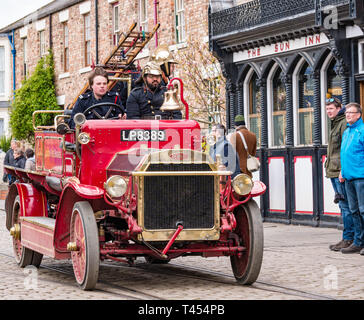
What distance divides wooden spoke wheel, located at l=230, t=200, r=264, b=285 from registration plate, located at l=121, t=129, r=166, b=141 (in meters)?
1.15

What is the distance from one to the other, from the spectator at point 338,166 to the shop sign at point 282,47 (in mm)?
3556

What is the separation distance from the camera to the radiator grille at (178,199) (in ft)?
27.7

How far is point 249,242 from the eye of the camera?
8.84 m

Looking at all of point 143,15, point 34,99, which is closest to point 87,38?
point 34,99

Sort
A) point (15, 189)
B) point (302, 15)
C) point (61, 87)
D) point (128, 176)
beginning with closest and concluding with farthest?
point (128, 176) < point (15, 189) < point (302, 15) < point (61, 87)

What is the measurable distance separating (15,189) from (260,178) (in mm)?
7223

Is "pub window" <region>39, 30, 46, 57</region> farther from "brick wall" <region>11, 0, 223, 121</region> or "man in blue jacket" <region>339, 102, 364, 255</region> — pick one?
"man in blue jacket" <region>339, 102, 364, 255</region>

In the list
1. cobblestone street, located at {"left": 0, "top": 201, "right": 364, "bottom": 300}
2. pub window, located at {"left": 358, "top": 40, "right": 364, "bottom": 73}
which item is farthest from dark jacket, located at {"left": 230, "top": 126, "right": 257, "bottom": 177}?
cobblestone street, located at {"left": 0, "top": 201, "right": 364, "bottom": 300}

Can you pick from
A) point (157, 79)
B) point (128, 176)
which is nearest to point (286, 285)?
point (128, 176)

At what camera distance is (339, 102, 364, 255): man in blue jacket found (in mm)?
11406

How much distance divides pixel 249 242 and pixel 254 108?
9812 mm

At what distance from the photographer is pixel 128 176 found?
28.7 feet

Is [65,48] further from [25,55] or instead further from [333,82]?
[333,82]

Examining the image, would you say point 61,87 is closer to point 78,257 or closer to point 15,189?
point 15,189
